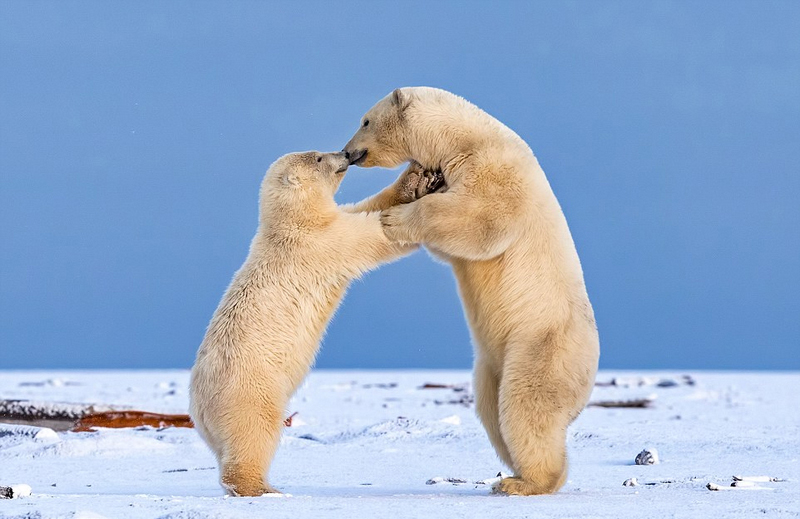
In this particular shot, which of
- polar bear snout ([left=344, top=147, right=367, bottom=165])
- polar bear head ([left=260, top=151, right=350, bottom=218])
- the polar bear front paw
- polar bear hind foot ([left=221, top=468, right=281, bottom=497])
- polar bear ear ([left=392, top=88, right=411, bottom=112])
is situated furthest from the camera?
polar bear snout ([left=344, top=147, right=367, bottom=165])

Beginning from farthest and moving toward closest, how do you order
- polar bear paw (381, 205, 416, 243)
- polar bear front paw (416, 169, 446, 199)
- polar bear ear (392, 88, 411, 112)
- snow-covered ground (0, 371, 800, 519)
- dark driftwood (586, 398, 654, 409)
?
dark driftwood (586, 398, 654, 409)
polar bear ear (392, 88, 411, 112)
polar bear front paw (416, 169, 446, 199)
polar bear paw (381, 205, 416, 243)
snow-covered ground (0, 371, 800, 519)

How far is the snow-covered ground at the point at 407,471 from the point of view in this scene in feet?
14.5

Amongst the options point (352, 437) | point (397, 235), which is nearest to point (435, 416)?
point (352, 437)

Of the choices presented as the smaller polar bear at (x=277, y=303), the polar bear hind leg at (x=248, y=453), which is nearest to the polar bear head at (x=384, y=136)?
the smaller polar bear at (x=277, y=303)

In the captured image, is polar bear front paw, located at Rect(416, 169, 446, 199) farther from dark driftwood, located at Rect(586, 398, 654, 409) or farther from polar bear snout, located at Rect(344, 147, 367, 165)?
dark driftwood, located at Rect(586, 398, 654, 409)

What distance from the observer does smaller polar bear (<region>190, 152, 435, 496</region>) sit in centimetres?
541

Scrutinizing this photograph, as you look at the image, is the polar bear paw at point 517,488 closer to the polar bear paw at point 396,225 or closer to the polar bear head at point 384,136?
the polar bear paw at point 396,225

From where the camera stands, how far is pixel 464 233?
553 cm

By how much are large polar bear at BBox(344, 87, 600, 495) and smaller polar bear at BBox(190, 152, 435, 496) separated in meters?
0.32

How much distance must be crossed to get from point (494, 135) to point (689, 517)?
8.58ft

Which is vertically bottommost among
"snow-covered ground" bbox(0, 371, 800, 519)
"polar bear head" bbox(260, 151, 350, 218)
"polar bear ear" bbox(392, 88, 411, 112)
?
"snow-covered ground" bbox(0, 371, 800, 519)

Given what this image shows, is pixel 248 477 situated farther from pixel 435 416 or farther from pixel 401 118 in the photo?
pixel 435 416

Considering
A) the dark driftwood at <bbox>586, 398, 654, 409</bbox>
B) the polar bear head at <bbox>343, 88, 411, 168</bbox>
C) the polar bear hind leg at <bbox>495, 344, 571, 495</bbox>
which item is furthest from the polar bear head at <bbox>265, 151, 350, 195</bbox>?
the dark driftwood at <bbox>586, 398, 654, 409</bbox>

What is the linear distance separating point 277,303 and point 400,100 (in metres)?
1.55
